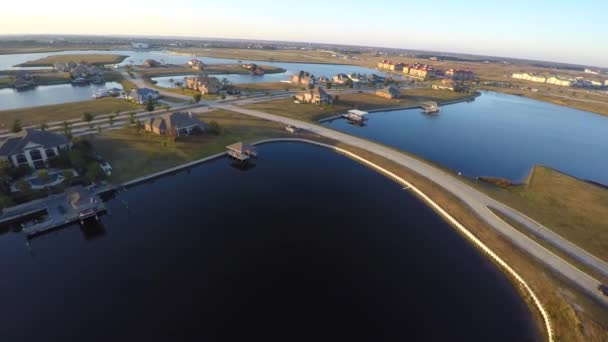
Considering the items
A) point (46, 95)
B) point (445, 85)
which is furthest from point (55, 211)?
point (445, 85)

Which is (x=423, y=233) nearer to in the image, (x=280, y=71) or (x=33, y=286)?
(x=33, y=286)

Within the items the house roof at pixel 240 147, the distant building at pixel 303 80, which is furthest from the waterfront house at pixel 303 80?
the house roof at pixel 240 147

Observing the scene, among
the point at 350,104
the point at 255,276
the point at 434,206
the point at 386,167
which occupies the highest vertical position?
the point at 350,104

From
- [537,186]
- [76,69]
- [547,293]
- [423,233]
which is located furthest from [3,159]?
[76,69]

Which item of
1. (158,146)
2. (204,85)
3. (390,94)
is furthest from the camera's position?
(390,94)

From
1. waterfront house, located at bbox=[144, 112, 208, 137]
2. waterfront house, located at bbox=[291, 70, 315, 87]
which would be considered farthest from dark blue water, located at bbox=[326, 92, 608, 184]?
waterfront house, located at bbox=[291, 70, 315, 87]

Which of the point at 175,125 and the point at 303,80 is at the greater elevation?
the point at 303,80

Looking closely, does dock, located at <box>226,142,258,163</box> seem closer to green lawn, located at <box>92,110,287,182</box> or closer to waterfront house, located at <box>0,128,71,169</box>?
green lawn, located at <box>92,110,287,182</box>

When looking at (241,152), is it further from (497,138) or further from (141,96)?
(497,138)
